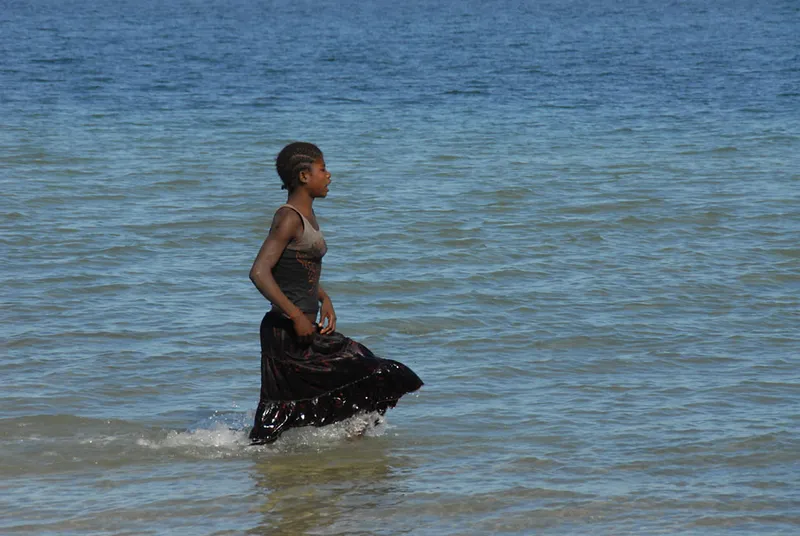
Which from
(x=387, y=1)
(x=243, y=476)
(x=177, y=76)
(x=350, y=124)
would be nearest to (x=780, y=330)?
(x=243, y=476)

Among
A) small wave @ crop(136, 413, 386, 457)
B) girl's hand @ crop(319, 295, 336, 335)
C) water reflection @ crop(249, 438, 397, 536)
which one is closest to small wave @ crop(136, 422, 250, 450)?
small wave @ crop(136, 413, 386, 457)

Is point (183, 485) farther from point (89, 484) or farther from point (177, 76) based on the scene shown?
point (177, 76)

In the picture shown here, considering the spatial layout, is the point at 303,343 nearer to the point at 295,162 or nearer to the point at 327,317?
the point at 327,317

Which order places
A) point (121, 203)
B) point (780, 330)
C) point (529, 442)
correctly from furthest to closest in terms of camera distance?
point (121, 203)
point (780, 330)
point (529, 442)

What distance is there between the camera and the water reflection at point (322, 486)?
5754 mm

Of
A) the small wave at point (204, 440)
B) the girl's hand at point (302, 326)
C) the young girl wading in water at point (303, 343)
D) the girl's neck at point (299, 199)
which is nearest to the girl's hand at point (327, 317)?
the young girl wading in water at point (303, 343)

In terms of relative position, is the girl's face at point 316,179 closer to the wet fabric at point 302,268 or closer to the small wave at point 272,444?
the wet fabric at point 302,268

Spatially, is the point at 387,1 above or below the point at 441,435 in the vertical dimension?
Result: above

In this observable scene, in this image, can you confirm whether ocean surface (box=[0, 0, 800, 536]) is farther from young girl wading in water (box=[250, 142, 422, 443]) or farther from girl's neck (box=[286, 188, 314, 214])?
girl's neck (box=[286, 188, 314, 214])

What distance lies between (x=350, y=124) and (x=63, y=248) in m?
10.8

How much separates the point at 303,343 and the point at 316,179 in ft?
2.79

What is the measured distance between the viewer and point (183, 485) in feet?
20.6

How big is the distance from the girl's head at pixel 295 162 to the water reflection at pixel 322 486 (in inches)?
58.3

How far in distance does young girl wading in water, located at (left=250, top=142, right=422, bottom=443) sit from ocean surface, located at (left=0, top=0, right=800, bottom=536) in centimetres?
30
